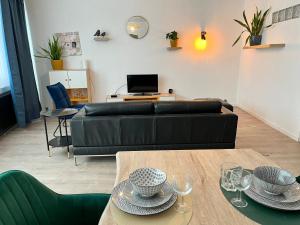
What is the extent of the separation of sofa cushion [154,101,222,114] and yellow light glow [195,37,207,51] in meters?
3.16

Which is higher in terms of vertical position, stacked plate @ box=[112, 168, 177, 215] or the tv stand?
stacked plate @ box=[112, 168, 177, 215]

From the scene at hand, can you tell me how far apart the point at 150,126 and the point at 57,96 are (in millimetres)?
2025

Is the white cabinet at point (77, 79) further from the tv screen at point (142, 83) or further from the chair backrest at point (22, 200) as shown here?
the chair backrest at point (22, 200)

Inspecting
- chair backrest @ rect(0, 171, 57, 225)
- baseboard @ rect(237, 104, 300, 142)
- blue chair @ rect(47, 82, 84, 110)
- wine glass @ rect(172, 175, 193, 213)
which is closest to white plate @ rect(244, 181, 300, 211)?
wine glass @ rect(172, 175, 193, 213)

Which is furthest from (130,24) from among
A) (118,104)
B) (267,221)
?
(267,221)

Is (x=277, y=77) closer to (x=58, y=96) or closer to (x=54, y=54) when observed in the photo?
(x=58, y=96)

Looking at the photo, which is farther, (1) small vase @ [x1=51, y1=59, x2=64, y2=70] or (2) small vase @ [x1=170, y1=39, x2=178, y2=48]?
(2) small vase @ [x1=170, y1=39, x2=178, y2=48]

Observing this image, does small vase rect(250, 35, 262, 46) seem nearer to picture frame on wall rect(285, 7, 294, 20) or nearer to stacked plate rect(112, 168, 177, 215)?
picture frame on wall rect(285, 7, 294, 20)

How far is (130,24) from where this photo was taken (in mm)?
5324

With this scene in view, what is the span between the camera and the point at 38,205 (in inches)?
42.2

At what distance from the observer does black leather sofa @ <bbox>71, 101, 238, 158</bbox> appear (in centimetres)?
267

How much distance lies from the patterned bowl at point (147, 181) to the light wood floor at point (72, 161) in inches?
55.4

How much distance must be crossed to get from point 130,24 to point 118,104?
10.6ft

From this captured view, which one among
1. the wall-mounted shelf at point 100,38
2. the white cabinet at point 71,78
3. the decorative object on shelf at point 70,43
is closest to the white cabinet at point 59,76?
the white cabinet at point 71,78
